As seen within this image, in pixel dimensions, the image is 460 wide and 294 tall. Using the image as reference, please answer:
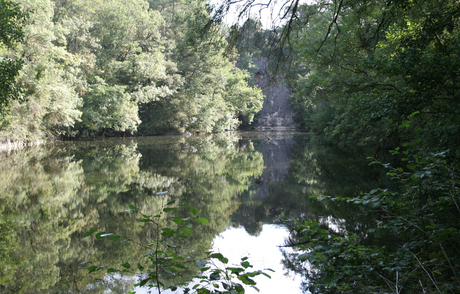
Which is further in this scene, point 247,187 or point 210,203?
point 247,187

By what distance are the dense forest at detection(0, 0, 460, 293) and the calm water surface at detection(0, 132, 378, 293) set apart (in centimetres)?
72

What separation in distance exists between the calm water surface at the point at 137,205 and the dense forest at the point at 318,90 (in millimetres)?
719

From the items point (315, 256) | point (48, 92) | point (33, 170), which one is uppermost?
point (48, 92)

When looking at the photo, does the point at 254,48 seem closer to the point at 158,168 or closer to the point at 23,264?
the point at 23,264

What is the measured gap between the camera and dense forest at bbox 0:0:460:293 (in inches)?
106

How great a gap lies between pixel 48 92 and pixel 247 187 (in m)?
14.5

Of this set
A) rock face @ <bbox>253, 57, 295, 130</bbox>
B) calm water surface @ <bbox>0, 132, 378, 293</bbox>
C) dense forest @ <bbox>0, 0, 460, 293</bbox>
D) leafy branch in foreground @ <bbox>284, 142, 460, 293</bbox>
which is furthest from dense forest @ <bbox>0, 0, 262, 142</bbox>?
leafy branch in foreground @ <bbox>284, 142, 460, 293</bbox>

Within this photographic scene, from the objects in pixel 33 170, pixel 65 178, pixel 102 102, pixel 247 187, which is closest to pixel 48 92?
pixel 102 102

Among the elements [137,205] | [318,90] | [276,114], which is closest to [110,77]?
[318,90]

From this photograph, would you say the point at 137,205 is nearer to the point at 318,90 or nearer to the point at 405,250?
the point at 405,250

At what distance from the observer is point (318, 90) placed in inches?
570

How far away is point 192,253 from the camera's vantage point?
4312 mm

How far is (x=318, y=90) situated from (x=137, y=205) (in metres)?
10.4

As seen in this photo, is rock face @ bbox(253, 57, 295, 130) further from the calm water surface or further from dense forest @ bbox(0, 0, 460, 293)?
the calm water surface
